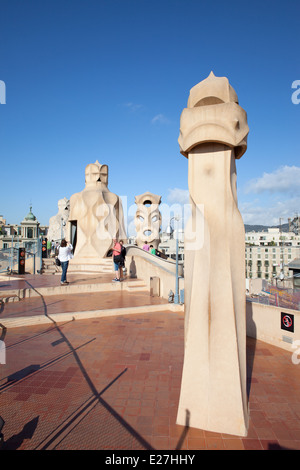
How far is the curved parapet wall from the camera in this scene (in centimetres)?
923

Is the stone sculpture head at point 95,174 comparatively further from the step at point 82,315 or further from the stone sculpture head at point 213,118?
the stone sculpture head at point 213,118

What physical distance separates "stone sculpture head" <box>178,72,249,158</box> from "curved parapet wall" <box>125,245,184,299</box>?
5.68 m

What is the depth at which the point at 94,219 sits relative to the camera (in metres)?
18.7

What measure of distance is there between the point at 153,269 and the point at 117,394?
283 inches

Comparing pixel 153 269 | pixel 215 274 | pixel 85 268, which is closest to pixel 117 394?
pixel 215 274

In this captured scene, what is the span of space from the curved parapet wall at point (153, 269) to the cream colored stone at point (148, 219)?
705cm

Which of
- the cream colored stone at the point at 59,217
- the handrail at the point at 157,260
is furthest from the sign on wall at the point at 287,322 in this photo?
the cream colored stone at the point at 59,217

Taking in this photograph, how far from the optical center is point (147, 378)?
4.02 m

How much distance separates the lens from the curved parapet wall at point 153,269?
30.3ft

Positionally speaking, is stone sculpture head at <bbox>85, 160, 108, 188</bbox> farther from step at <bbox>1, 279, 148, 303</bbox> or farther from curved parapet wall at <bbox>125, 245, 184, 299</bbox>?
step at <bbox>1, 279, 148, 303</bbox>

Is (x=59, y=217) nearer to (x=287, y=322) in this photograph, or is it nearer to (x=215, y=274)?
(x=287, y=322)

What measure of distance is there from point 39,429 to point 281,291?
14.9 ft

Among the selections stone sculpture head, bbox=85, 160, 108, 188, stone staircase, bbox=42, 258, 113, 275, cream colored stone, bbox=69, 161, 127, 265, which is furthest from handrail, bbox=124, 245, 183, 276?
stone sculpture head, bbox=85, 160, 108, 188
